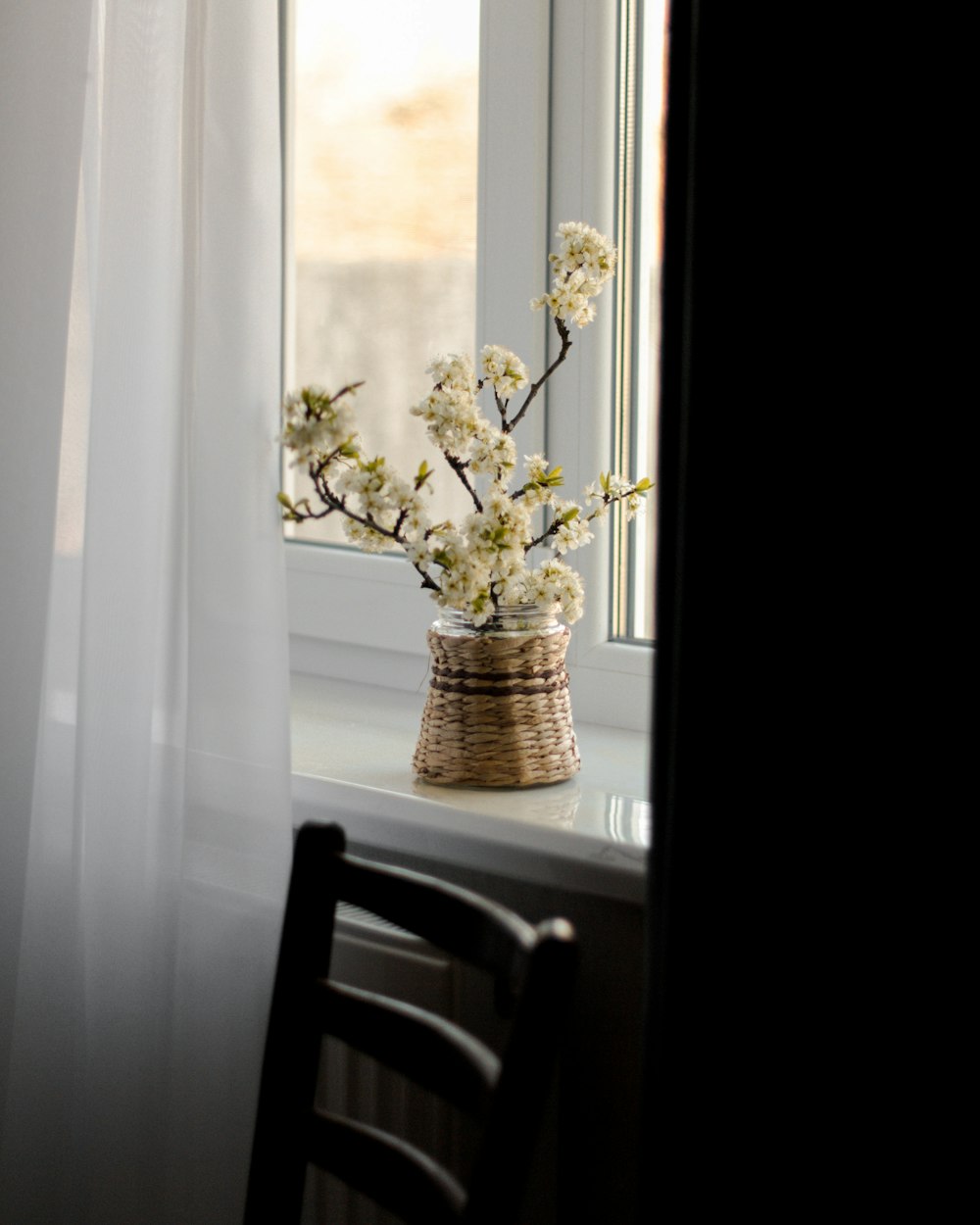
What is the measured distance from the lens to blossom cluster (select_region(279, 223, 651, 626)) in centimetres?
119

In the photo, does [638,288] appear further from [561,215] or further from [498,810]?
[498,810]

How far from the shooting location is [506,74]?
1.52 m

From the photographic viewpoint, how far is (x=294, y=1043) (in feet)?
3.67

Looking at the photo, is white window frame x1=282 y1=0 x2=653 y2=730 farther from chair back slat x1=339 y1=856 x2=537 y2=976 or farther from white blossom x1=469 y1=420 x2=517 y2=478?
chair back slat x1=339 y1=856 x2=537 y2=976

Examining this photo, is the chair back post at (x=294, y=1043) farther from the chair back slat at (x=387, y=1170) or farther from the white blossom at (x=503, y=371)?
the white blossom at (x=503, y=371)

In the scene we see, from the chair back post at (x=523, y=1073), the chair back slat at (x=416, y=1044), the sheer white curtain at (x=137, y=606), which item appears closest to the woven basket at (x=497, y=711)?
the sheer white curtain at (x=137, y=606)

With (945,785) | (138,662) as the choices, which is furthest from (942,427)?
(138,662)

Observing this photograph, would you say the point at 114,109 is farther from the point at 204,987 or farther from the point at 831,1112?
the point at 831,1112

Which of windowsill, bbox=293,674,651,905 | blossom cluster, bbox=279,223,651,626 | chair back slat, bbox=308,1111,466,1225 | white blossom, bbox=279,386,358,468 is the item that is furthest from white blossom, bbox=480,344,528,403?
chair back slat, bbox=308,1111,466,1225

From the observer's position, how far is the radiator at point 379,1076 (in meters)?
1.26

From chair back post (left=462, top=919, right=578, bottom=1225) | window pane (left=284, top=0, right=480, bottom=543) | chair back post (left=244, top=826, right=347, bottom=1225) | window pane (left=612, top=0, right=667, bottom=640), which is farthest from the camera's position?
window pane (left=284, top=0, right=480, bottom=543)

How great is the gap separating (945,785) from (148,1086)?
2.70 feet

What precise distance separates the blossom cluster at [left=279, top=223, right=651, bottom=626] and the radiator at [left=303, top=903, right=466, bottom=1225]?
324 millimetres

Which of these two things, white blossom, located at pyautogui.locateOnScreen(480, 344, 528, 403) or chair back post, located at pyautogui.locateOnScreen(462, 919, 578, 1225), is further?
white blossom, located at pyautogui.locateOnScreen(480, 344, 528, 403)
